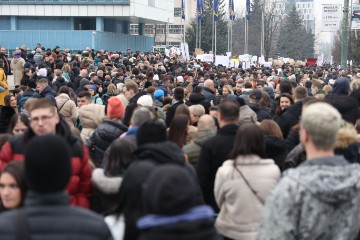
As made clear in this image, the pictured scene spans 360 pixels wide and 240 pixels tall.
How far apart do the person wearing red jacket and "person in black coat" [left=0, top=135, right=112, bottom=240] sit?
7.26 ft

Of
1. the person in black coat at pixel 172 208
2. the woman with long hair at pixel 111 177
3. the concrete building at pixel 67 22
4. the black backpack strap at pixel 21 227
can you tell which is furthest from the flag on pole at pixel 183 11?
the black backpack strap at pixel 21 227

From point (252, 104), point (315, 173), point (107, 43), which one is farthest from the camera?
point (107, 43)

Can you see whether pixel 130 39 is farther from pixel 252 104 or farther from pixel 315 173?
pixel 315 173

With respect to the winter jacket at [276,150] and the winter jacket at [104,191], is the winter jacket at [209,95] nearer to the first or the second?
the winter jacket at [276,150]

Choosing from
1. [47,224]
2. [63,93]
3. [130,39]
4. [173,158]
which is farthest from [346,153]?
[130,39]

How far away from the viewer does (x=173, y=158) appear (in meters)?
5.76

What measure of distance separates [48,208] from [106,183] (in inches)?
92.7

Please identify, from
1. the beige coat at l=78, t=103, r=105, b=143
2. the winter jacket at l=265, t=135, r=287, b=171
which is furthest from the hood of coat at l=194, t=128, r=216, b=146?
the beige coat at l=78, t=103, r=105, b=143

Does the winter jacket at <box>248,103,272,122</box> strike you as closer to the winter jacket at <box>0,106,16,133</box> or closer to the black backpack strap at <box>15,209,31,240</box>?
the winter jacket at <box>0,106,16,133</box>

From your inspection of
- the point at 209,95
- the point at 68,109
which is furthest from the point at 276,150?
the point at 209,95

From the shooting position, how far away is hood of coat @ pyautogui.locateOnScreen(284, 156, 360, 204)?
Result: 4758 mm

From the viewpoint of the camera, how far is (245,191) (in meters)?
6.69

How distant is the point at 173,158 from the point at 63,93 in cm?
762

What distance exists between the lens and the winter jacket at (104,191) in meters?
6.16
